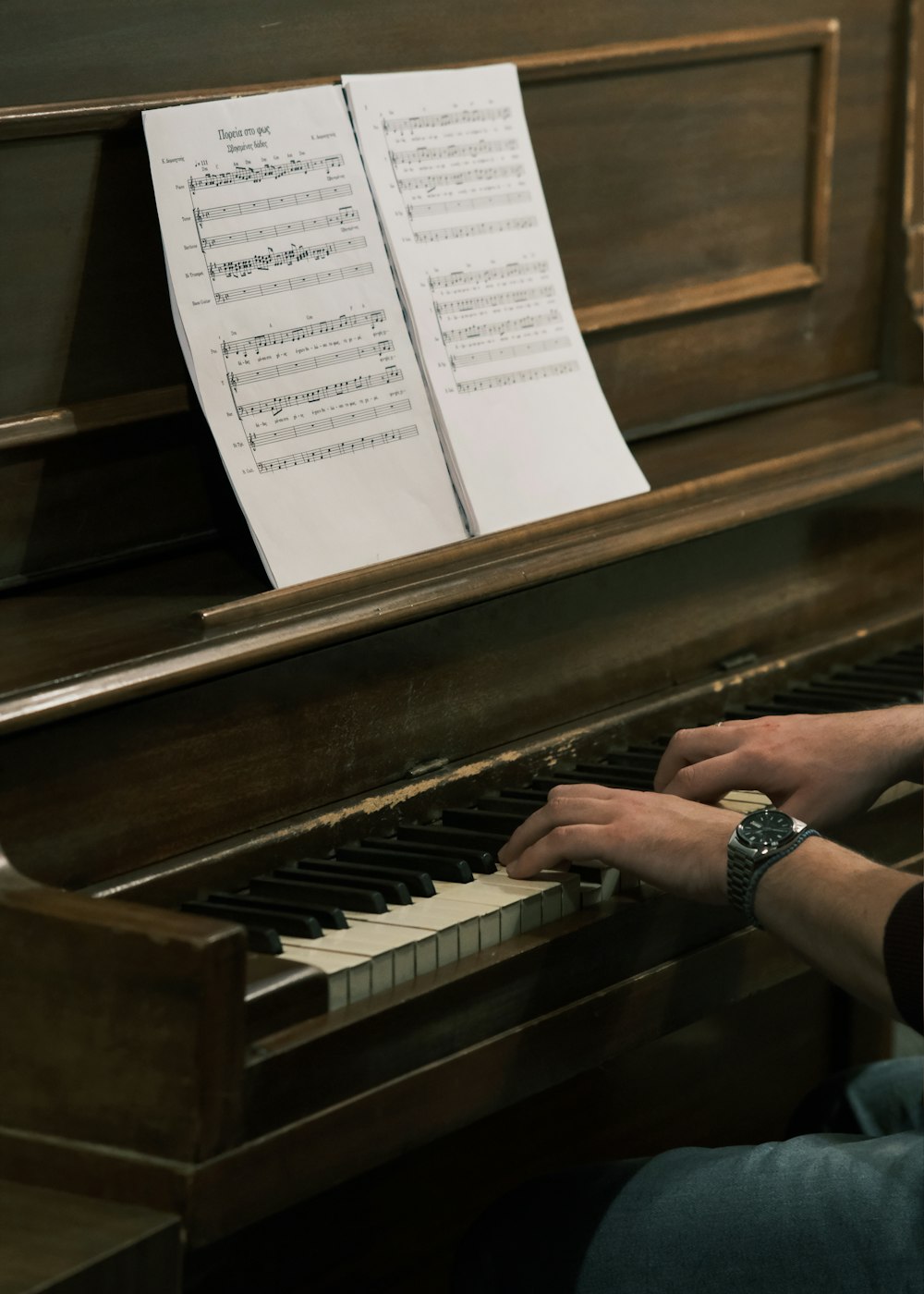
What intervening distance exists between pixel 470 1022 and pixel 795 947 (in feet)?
0.96

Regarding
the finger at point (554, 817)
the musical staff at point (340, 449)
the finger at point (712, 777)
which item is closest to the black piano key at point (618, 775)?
the finger at point (712, 777)

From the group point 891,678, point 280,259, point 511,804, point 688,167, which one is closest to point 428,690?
point 511,804

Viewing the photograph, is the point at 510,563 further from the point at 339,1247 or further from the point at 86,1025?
the point at 339,1247

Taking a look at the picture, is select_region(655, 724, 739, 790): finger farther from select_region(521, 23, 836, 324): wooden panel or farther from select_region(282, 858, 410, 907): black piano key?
select_region(521, 23, 836, 324): wooden panel

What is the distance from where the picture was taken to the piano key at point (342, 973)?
1.36 metres

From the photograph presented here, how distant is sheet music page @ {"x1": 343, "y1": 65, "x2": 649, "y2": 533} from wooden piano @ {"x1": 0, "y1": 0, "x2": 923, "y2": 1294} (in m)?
0.06

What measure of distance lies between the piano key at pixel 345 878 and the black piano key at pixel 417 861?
28mm

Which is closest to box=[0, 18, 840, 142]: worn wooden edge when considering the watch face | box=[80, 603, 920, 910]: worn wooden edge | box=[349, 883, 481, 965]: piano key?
box=[80, 603, 920, 910]: worn wooden edge

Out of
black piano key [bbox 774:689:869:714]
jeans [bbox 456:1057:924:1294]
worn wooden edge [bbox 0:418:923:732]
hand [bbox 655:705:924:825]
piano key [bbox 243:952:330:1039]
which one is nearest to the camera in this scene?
piano key [bbox 243:952:330:1039]

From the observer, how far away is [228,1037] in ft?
4.01

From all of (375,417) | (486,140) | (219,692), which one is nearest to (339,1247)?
(219,692)

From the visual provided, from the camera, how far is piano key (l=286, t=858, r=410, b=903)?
5.04 feet

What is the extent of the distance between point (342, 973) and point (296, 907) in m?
0.15

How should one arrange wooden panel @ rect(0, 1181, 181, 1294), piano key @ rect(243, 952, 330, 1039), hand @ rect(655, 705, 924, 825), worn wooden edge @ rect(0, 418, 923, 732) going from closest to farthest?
wooden panel @ rect(0, 1181, 181, 1294) → piano key @ rect(243, 952, 330, 1039) → worn wooden edge @ rect(0, 418, 923, 732) → hand @ rect(655, 705, 924, 825)
